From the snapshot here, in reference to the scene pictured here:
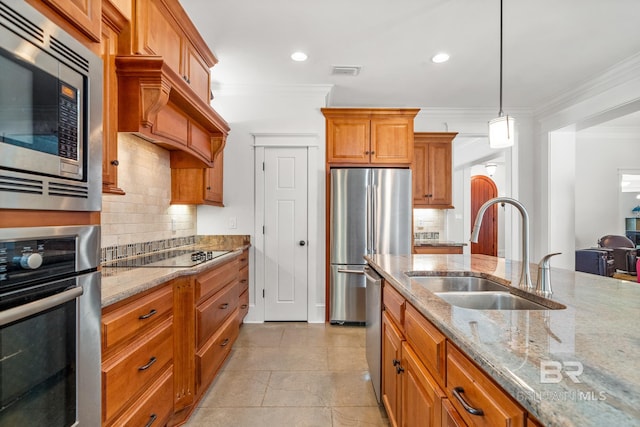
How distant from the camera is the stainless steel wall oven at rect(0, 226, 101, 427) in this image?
2.50ft

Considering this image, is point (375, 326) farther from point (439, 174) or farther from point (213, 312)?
point (439, 174)

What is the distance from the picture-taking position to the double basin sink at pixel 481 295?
4.11 ft

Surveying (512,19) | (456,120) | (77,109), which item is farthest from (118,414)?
(456,120)

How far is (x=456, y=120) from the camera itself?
443 cm

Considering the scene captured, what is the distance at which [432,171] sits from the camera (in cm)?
442

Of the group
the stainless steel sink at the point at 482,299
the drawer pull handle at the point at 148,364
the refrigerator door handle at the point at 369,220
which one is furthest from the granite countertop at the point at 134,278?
the refrigerator door handle at the point at 369,220


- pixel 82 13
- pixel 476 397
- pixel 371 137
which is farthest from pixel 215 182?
pixel 476 397

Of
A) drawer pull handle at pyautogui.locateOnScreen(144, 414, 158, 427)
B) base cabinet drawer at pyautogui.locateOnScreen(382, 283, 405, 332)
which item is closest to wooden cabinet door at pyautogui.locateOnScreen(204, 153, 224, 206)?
drawer pull handle at pyautogui.locateOnScreen(144, 414, 158, 427)

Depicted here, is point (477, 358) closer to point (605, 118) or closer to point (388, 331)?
point (388, 331)

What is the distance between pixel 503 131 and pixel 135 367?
261 cm

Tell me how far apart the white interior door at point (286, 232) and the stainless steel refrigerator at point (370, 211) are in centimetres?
43

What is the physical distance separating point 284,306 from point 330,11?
117 inches

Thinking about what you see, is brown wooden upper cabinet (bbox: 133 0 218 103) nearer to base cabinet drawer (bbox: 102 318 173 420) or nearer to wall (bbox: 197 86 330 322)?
wall (bbox: 197 86 330 322)

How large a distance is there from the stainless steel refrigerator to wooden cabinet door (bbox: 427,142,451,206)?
3.67 ft
